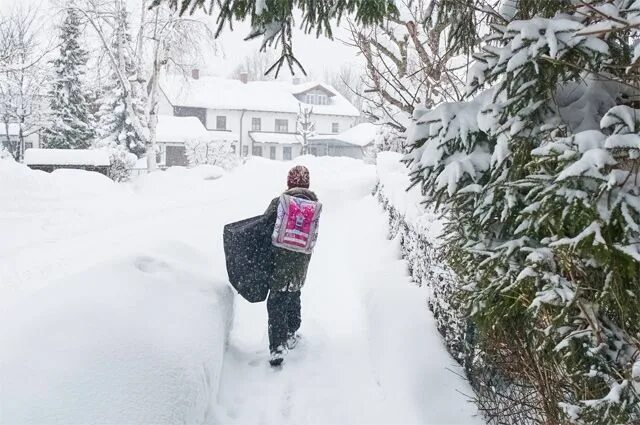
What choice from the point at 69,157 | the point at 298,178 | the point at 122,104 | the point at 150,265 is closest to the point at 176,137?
the point at 122,104

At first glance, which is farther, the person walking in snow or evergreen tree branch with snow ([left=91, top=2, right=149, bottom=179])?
evergreen tree branch with snow ([left=91, top=2, right=149, bottom=179])

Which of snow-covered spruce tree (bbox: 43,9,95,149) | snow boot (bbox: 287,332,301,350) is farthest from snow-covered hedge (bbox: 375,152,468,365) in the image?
snow-covered spruce tree (bbox: 43,9,95,149)

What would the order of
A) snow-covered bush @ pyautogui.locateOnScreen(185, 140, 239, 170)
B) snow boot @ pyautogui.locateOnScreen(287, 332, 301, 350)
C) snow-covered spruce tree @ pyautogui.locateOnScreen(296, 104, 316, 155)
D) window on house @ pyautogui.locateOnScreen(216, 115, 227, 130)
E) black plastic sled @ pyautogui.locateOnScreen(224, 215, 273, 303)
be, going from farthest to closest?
1. window on house @ pyautogui.locateOnScreen(216, 115, 227, 130)
2. snow-covered spruce tree @ pyautogui.locateOnScreen(296, 104, 316, 155)
3. snow-covered bush @ pyautogui.locateOnScreen(185, 140, 239, 170)
4. snow boot @ pyautogui.locateOnScreen(287, 332, 301, 350)
5. black plastic sled @ pyautogui.locateOnScreen(224, 215, 273, 303)

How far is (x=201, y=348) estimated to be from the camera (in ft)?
11.5

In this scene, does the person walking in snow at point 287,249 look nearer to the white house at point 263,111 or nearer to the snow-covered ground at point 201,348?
the snow-covered ground at point 201,348

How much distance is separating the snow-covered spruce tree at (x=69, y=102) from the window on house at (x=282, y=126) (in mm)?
27546

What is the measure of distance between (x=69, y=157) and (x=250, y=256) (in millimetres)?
20850

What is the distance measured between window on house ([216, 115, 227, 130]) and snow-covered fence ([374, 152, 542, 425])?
4804cm

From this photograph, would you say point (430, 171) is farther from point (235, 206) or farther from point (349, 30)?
point (235, 206)

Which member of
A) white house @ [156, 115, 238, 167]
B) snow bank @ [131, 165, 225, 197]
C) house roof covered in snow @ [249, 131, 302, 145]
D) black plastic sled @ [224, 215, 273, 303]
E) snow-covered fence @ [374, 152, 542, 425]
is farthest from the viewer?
house roof covered in snow @ [249, 131, 302, 145]

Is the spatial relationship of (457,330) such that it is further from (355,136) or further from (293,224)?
(355,136)

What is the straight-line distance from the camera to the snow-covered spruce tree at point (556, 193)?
1.81 meters

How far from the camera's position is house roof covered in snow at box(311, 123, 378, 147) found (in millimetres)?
55625

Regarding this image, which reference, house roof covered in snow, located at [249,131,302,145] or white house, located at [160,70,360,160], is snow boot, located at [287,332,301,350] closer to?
white house, located at [160,70,360,160]
